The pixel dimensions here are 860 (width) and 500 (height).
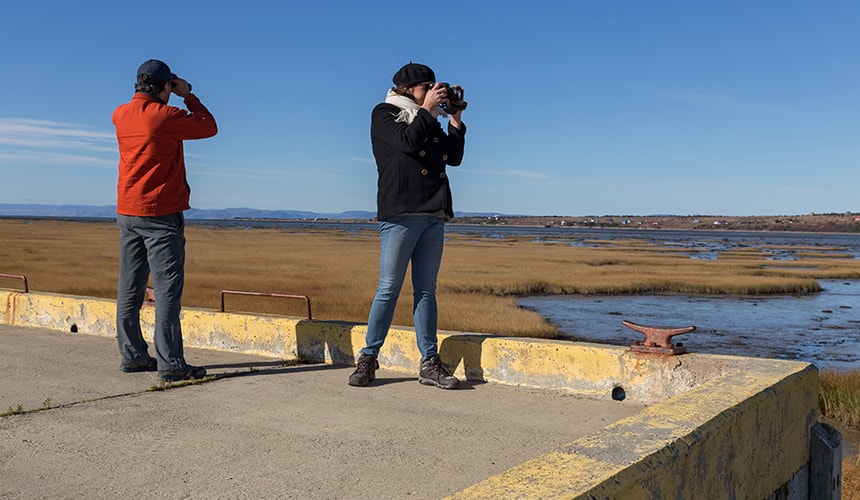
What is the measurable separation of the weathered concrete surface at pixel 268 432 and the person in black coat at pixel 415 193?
28 cm

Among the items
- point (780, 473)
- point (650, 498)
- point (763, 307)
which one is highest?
point (650, 498)

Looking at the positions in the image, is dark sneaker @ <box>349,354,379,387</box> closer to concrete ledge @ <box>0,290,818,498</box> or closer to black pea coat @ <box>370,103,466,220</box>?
concrete ledge @ <box>0,290,818,498</box>

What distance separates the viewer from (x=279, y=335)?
5305 mm

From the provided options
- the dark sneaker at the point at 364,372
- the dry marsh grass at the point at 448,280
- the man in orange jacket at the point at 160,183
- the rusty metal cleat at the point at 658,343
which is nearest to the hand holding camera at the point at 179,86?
the man in orange jacket at the point at 160,183

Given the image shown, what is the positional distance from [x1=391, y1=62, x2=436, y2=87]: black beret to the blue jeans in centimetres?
74

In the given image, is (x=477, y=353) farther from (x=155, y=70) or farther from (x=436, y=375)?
(x=155, y=70)

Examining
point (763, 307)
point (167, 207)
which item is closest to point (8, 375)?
point (167, 207)

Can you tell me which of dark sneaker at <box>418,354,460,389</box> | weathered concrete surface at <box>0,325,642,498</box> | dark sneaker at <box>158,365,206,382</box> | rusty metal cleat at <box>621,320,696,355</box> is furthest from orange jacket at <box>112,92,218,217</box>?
rusty metal cleat at <box>621,320,696,355</box>

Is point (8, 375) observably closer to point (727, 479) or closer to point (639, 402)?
point (639, 402)

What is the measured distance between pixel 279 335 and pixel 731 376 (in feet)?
10.2

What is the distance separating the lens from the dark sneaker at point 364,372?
4.25m

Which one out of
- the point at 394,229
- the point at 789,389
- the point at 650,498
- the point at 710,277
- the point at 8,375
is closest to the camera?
the point at 650,498

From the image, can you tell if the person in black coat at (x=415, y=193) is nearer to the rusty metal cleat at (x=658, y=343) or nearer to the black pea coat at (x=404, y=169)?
the black pea coat at (x=404, y=169)

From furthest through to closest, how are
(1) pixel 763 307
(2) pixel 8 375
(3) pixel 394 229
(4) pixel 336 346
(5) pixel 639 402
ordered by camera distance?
1. (1) pixel 763 307
2. (4) pixel 336 346
3. (2) pixel 8 375
4. (3) pixel 394 229
5. (5) pixel 639 402
